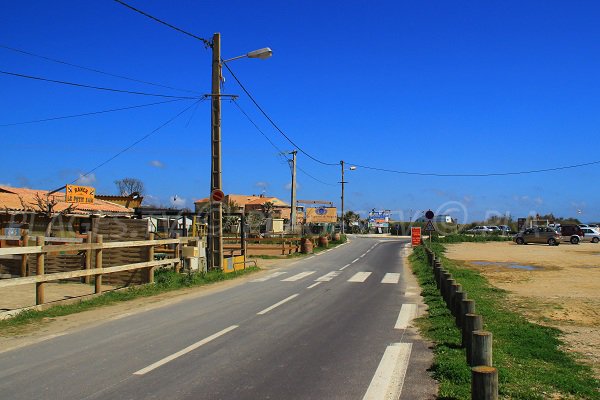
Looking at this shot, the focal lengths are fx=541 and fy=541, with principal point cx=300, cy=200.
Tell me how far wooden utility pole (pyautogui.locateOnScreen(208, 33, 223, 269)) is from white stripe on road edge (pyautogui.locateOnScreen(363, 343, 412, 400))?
13.2 m

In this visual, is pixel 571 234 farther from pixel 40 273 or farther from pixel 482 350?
pixel 482 350

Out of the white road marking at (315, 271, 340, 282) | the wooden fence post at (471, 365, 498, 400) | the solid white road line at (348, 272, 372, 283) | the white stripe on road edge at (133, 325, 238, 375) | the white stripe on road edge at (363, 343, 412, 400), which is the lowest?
the solid white road line at (348, 272, 372, 283)

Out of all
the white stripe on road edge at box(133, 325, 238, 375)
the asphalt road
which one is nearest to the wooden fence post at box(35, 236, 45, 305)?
the asphalt road

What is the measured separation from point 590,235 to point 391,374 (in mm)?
59153

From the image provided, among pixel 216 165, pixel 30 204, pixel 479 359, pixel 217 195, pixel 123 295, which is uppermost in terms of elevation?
pixel 216 165

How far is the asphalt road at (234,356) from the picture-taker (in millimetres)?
5863

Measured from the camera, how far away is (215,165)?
20.7 meters

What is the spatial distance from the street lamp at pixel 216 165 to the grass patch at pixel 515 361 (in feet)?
34.9

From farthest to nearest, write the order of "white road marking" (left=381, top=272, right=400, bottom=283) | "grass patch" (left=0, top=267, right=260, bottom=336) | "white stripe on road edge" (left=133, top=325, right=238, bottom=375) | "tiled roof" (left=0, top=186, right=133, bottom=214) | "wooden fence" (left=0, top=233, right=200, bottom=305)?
1. "tiled roof" (left=0, top=186, right=133, bottom=214)
2. "white road marking" (left=381, top=272, right=400, bottom=283)
3. "wooden fence" (left=0, top=233, right=200, bottom=305)
4. "grass patch" (left=0, top=267, right=260, bottom=336)
5. "white stripe on road edge" (left=133, top=325, right=238, bottom=375)

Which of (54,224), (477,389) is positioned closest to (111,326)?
(477,389)

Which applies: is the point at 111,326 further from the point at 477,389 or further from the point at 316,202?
the point at 316,202

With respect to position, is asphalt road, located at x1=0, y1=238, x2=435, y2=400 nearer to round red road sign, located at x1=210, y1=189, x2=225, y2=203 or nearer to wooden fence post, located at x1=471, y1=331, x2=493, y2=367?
wooden fence post, located at x1=471, y1=331, x2=493, y2=367

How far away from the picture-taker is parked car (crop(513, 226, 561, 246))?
51438 mm

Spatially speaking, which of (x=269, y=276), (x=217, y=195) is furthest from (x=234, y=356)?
(x=269, y=276)
